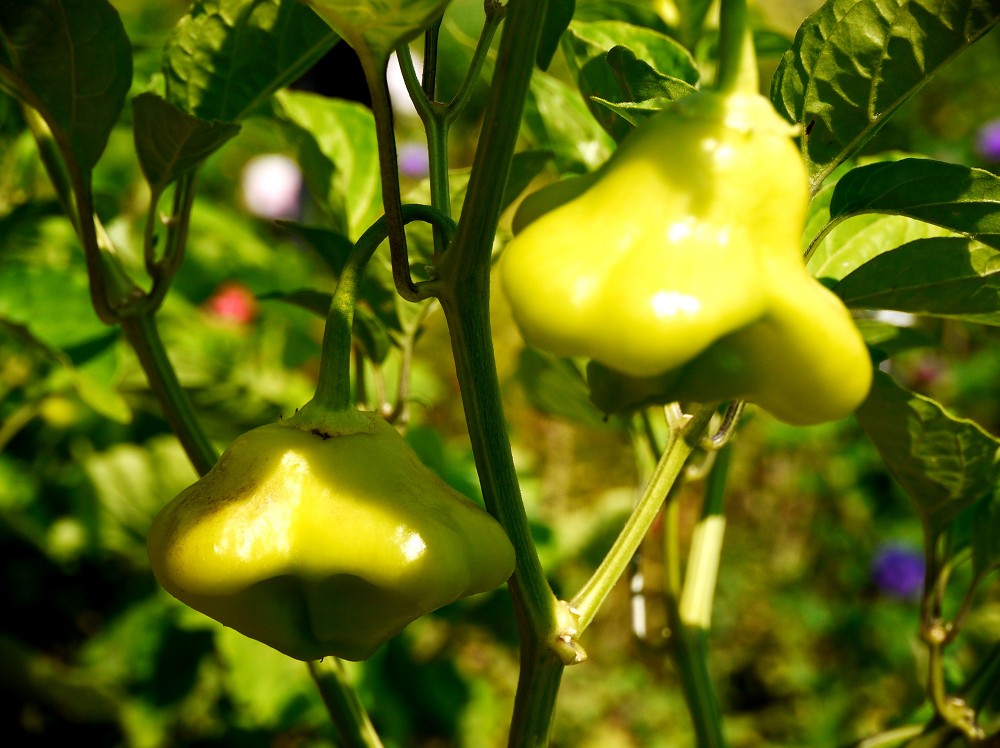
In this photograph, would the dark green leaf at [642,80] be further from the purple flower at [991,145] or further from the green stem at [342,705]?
the purple flower at [991,145]

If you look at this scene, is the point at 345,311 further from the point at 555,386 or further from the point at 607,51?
the point at 555,386

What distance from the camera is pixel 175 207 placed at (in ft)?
2.29

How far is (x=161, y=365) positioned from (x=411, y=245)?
0.58 ft

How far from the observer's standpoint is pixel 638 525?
577 mm

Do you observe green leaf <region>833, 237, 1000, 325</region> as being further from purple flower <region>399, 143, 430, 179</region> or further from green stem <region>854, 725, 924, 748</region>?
purple flower <region>399, 143, 430, 179</region>

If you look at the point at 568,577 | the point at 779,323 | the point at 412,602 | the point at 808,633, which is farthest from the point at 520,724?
the point at 808,633

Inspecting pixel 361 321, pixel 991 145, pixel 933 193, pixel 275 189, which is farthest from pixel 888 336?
pixel 275 189

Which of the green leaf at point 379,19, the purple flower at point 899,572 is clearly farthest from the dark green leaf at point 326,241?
the purple flower at point 899,572

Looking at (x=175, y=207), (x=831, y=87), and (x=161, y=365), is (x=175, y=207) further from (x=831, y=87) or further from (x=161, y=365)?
(x=831, y=87)

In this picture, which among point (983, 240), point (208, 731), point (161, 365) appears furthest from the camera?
point (208, 731)

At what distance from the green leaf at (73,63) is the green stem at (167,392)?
0.11 m

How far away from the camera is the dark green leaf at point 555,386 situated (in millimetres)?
926

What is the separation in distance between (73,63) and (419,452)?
78 cm

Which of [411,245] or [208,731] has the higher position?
[411,245]
